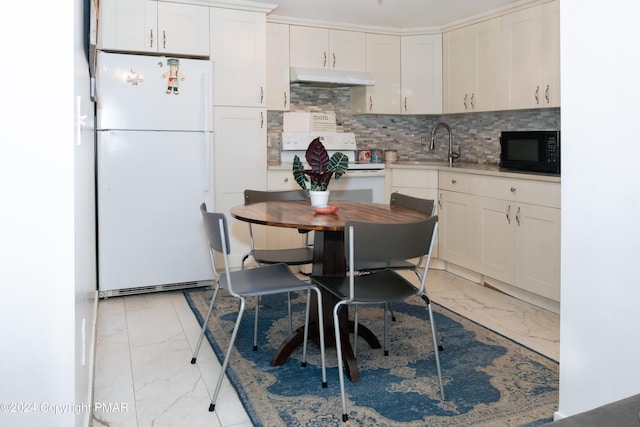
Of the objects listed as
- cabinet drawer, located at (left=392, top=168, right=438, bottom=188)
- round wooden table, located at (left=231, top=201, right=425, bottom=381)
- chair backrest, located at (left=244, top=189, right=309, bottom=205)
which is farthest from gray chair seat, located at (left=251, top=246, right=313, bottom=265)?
cabinet drawer, located at (left=392, top=168, right=438, bottom=188)

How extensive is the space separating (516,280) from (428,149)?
7.16 ft

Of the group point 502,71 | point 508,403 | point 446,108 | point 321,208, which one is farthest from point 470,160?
point 508,403

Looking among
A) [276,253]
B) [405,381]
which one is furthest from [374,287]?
[276,253]

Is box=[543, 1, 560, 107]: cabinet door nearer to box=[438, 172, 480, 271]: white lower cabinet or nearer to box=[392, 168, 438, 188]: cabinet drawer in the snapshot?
box=[438, 172, 480, 271]: white lower cabinet

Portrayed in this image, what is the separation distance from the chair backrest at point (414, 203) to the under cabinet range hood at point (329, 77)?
1839 mm

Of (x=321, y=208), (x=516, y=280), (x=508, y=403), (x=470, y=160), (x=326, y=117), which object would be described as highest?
(x=326, y=117)

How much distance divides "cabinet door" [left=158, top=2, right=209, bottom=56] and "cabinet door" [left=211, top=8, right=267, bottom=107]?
0.08 meters

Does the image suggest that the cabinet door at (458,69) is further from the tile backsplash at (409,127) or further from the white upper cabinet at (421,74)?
the tile backsplash at (409,127)

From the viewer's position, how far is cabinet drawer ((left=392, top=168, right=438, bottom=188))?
A: 468 cm
